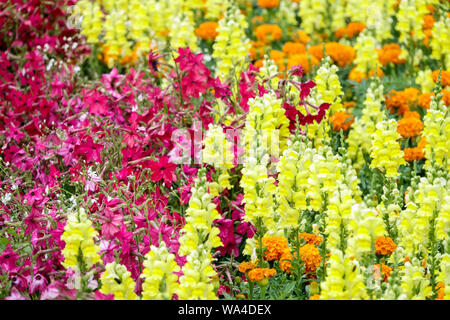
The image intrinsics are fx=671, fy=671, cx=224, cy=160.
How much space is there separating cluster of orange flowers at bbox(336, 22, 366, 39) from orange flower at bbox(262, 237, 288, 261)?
3898 mm

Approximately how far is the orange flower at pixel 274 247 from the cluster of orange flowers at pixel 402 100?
229cm

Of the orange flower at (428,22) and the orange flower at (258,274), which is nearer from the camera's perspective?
the orange flower at (258,274)

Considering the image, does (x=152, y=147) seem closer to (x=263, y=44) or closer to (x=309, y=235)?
(x=309, y=235)

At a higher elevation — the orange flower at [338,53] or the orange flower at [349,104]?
the orange flower at [338,53]

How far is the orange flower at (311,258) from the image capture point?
299 cm

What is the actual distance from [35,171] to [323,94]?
1833 mm

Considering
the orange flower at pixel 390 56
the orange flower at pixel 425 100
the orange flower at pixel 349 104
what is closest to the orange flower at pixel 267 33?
the orange flower at pixel 390 56

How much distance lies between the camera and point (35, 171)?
4156 mm

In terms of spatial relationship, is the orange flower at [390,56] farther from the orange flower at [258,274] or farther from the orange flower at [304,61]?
the orange flower at [258,274]

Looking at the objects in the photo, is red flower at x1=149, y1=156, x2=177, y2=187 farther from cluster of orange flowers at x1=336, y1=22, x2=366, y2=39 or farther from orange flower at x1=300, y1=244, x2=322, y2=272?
cluster of orange flowers at x1=336, y1=22, x2=366, y2=39

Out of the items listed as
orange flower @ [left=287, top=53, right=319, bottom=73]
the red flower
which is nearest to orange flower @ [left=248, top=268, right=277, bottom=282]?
the red flower

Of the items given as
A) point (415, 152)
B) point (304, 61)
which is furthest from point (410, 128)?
point (304, 61)

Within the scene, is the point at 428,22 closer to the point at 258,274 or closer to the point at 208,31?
the point at 208,31

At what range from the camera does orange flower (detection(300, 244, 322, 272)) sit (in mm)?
2992
